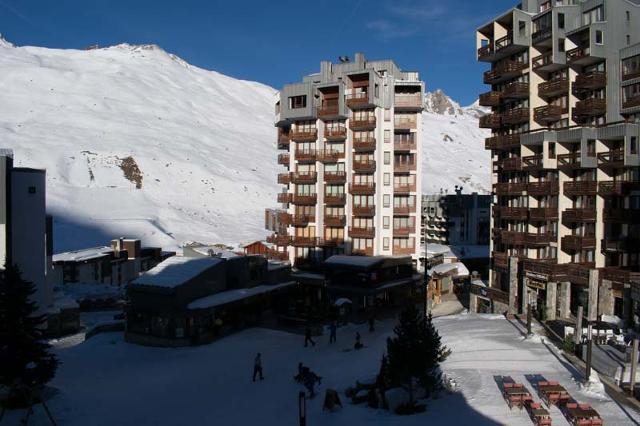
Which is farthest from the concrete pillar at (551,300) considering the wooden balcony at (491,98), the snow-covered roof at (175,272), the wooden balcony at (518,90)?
the snow-covered roof at (175,272)

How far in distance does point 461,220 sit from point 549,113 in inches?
2300

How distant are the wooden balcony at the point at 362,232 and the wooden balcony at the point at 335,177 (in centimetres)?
526

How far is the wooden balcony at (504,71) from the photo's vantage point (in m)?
44.7

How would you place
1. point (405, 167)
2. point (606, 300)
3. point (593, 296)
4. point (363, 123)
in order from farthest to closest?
point (405, 167) < point (363, 123) < point (606, 300) < point (593, 296)

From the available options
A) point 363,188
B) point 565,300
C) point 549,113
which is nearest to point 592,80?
point 549,113

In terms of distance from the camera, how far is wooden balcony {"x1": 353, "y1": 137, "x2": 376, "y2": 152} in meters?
55.5

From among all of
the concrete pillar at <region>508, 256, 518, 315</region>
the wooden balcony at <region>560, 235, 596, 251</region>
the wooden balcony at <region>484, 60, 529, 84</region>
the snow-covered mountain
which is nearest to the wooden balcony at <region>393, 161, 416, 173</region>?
the wooden balcony at <region>484, 60, 529, 84</region>

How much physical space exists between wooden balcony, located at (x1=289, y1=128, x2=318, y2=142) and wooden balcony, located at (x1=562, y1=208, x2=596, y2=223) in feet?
90.3

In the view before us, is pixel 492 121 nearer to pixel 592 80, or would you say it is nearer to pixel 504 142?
pixel 504 142

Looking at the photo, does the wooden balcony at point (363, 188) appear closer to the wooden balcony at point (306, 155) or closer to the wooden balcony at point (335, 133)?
the wooden balcony at point (335, 133)

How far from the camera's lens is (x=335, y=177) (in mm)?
56875

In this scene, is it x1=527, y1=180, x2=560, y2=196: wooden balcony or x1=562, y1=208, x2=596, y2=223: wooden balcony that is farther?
x1=527, y1=180, x2=560, y2=196: wooden balcony

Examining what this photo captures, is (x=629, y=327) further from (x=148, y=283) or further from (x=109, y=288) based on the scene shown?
(x=109, y=288)

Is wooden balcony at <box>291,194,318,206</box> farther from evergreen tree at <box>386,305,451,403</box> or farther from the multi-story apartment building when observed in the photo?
the multi-story apartment building
